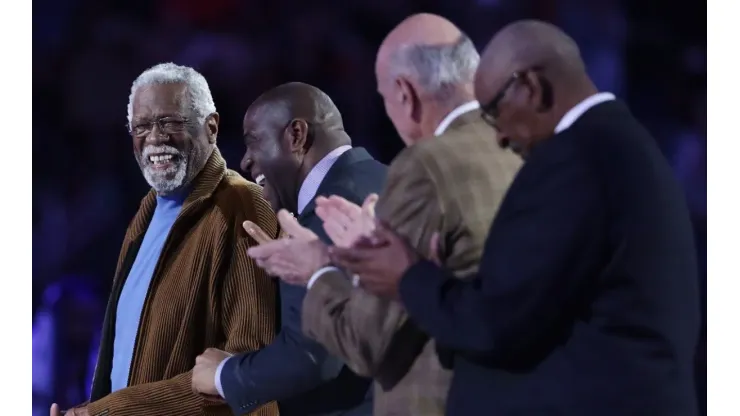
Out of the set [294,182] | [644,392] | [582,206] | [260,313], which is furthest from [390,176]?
[260,313]

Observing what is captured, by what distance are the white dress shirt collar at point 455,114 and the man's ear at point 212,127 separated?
4.30 feet

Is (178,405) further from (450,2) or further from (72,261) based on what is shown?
(450,2)

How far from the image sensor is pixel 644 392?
5.82 ft

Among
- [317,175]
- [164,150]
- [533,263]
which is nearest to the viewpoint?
[533,263]

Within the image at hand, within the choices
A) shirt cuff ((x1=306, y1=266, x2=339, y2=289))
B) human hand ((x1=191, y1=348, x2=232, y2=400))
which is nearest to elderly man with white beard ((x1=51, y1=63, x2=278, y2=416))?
human hand ((x1=191, y1=348, x2=232, y2=400))

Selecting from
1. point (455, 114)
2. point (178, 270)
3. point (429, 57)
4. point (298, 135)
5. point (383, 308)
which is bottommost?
point (178, 270)

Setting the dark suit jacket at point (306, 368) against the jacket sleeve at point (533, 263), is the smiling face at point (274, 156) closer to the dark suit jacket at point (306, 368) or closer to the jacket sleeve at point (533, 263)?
the dark suit jacket at point (306, 368)

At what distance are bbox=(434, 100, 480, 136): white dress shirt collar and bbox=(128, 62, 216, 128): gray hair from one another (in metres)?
1.31

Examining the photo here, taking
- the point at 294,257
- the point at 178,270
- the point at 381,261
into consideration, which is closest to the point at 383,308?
the point at 381,261

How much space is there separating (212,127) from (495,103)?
158cm

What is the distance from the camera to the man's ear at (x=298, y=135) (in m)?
2.74

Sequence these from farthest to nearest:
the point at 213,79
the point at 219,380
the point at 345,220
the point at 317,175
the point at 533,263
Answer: the point at 213,79 → the point at 317,175 → the point at 219,380 → the point at 345,220 → the point at 533,263

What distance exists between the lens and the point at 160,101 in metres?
3.21

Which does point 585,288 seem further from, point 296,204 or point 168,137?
point 168,137
